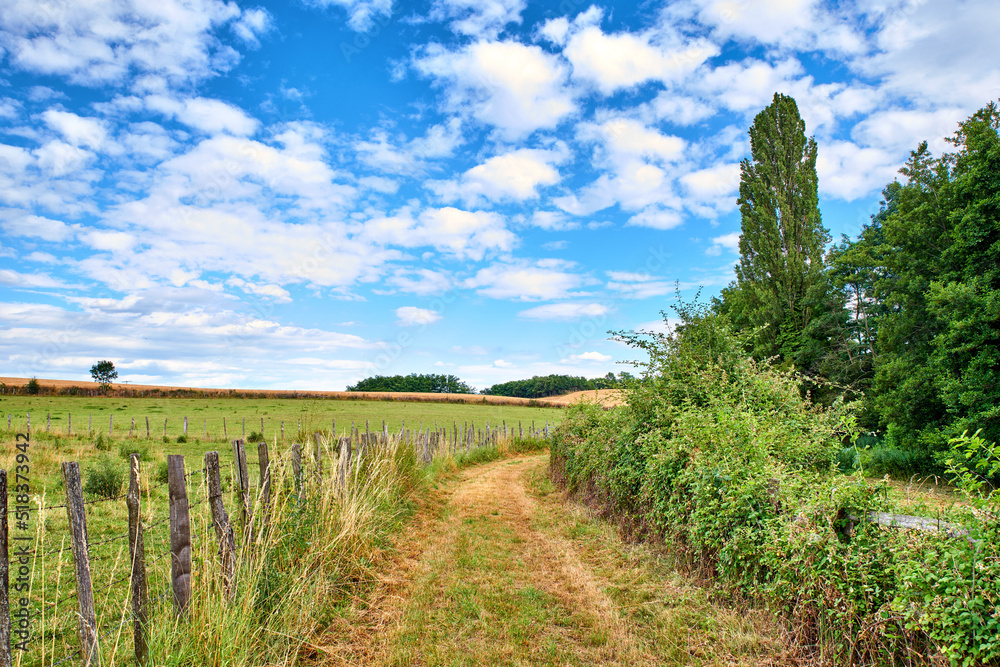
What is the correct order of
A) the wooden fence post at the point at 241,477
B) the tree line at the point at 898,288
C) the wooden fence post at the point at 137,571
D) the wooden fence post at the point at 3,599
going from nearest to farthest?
1. the wooden fence post at the point at 3,599
2. the wooden fence post at the point at 137,571
3. the wooden fence post at the point at 241,477
4. the tree line at the point at 898,288

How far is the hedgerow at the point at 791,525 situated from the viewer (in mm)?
2729

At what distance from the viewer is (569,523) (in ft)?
27.7

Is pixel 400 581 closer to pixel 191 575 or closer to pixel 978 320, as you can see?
pixel 191 575

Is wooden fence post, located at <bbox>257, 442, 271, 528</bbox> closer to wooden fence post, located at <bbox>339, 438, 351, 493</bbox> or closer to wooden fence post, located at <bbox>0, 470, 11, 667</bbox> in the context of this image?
wooden fence post, located at <bbox>339, 438, 351, 493</bbox>

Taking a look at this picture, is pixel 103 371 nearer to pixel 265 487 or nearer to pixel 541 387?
pixel 541 387

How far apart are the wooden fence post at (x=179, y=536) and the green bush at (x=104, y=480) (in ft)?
29.9

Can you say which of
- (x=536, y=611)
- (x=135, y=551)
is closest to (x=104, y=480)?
(x=135, y=551)

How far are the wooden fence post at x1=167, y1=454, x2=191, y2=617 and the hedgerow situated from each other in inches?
170

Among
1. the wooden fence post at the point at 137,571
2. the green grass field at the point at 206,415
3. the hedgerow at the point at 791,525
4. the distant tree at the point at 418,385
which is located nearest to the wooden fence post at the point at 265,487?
the wooden fence post at the point at 137,571

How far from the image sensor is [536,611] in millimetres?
4938

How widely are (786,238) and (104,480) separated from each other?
2429cm

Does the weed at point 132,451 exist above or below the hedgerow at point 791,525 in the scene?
below

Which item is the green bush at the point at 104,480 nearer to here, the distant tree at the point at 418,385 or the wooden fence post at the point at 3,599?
the wooden fence post at the point at 3,599

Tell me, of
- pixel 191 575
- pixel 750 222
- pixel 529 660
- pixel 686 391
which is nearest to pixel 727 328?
pixel 686 391
